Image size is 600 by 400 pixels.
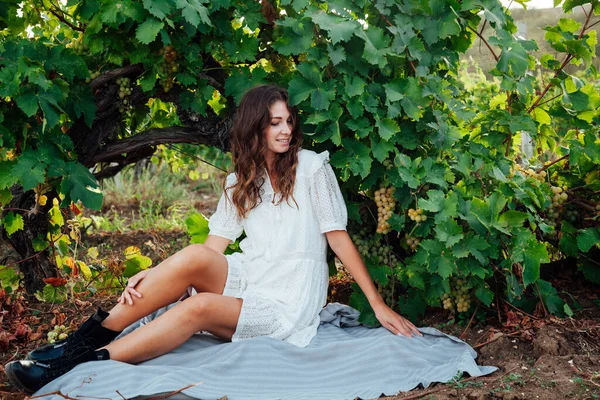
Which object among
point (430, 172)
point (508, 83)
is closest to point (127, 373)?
point (430, 172)

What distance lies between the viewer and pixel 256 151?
323 centimetres

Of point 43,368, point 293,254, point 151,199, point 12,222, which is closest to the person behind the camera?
point 43,368

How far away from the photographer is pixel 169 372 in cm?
274

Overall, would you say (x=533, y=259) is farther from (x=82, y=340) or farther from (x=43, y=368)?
(x=43, y=368)

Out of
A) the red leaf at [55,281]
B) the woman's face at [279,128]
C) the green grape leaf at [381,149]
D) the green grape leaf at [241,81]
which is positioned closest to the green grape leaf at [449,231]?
the green grape leaf at [381,149]

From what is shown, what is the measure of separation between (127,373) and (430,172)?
1.43 metres

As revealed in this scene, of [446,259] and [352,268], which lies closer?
[446,259]

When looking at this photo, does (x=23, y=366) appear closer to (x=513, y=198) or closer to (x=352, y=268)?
(x=352, y=268)

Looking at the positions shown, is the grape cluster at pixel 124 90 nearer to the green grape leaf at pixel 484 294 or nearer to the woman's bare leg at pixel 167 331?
the woman's bare leg at pixel 167 331

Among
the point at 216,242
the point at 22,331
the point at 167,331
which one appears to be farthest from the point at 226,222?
the point at 22,331

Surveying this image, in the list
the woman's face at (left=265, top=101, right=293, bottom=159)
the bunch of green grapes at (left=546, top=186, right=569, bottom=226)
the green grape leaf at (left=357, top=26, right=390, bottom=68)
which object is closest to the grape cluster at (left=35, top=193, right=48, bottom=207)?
the woman's face at (left=265, top=101, right=293, bottom=159)

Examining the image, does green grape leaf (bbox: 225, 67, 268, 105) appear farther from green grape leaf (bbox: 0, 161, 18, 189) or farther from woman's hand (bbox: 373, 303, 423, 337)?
woman's hand (bbox: 373, 303, 423, 337)

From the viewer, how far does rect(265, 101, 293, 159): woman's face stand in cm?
313

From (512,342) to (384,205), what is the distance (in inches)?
30.4
